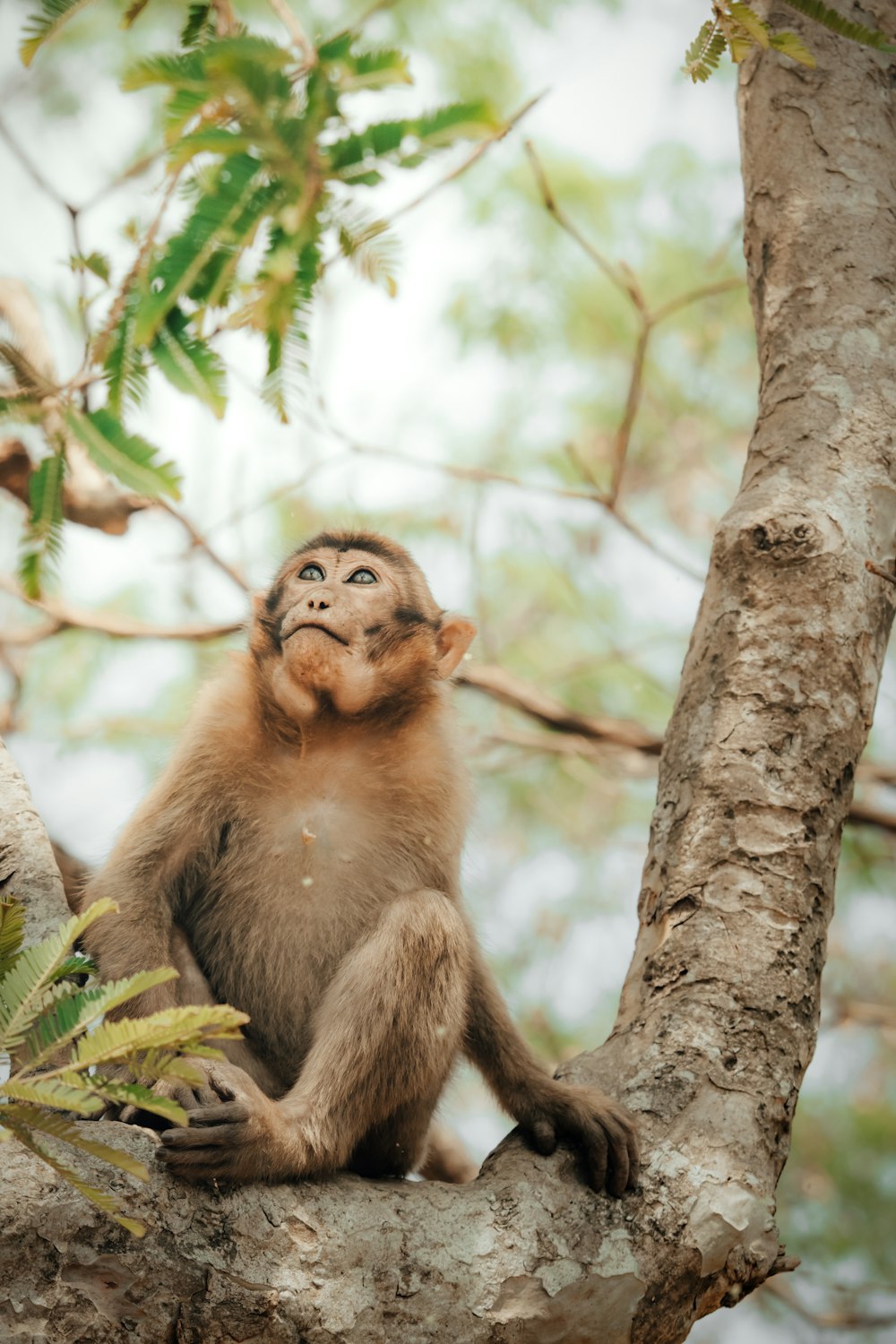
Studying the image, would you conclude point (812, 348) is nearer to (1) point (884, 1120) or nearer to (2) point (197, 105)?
(2) point (197, 105)

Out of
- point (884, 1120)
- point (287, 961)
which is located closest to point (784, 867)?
point (287, 961)

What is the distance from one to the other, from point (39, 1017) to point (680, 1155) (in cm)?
168

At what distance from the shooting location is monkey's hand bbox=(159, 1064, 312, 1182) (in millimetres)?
2717

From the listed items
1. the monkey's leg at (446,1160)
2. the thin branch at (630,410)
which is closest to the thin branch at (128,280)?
the thin branch at (630,410)

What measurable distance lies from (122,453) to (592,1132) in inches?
79.6

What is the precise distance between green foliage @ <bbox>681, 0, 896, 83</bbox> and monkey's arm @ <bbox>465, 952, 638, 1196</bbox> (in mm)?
2624

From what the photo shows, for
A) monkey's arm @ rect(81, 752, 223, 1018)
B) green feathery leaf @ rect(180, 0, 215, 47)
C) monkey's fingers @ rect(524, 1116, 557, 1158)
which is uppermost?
green feathery leaf @ rect(180, 0, 215, 47)

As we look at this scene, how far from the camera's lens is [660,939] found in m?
3.61

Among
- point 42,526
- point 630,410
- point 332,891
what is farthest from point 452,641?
point 42,526

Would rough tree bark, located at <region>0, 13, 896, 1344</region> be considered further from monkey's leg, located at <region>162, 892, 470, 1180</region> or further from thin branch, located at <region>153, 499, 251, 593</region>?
thin branch, located at <region>153, 499, 251, 593</region>

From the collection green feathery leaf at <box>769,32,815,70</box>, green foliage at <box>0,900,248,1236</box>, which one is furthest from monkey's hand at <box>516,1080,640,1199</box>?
green feathery leaf at <box>769,32,815,70</box>

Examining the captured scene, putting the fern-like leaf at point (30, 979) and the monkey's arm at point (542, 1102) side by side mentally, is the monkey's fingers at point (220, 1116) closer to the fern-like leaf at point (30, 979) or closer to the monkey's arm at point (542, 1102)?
the fern-like leaf at point (30, 979)

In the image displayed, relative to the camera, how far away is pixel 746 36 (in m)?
3.34

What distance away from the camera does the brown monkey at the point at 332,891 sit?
3.36 m
